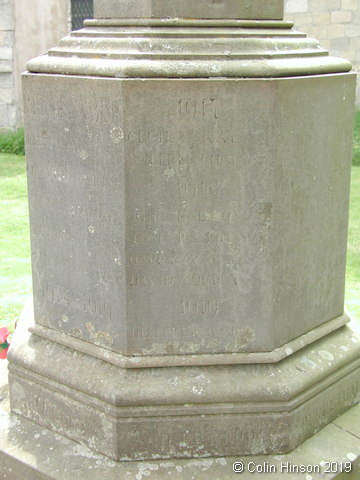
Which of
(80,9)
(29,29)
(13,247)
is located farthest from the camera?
(80,9)

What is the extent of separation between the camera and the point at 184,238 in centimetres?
236

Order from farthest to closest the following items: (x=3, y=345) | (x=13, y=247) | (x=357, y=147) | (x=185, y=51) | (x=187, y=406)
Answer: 1. (x=357, y=147)
2. (x=13, y=247)
3. (x=3, y=345)
4. (x=187, y=406)
5. (x=185, y=51)

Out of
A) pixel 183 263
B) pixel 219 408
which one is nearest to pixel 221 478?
pixel 219 408

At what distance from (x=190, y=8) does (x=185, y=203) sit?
657mm

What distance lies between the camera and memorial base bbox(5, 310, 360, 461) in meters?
2.39

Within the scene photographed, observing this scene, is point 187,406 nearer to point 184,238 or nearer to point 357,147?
point 184,238

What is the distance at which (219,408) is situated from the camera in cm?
240

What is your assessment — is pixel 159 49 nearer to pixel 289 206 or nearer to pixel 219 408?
pixel 289 206

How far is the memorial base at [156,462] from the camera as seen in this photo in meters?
2.34

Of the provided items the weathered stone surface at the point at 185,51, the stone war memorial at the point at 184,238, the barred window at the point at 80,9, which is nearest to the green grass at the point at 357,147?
the barred window at the point at 80,9

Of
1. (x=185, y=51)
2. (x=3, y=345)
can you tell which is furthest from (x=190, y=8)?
(x=3, y=345)

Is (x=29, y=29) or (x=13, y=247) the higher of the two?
(x=29, y=29)

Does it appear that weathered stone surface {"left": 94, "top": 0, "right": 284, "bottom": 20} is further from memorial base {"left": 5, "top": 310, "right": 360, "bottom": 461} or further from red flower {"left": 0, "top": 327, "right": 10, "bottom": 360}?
red flower {"left": 0, "top": 327, "right": 10, "bottom": 360}

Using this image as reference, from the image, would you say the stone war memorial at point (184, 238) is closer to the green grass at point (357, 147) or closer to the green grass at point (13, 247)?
the green grass at point (13, 247)
